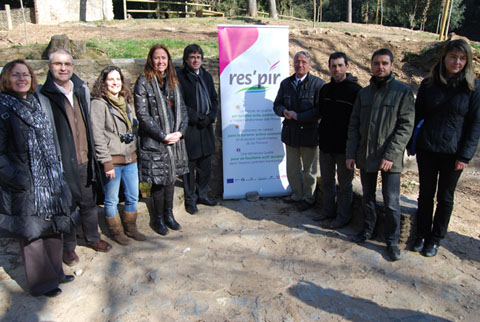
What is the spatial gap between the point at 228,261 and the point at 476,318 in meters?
1.97

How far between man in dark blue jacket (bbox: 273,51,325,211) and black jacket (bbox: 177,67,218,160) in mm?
822

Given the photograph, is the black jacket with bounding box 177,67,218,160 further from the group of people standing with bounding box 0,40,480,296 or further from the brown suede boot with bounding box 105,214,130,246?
the brown suede boot with bounding box 105,214,130,246

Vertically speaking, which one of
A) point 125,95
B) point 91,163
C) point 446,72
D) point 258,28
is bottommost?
point 91,163

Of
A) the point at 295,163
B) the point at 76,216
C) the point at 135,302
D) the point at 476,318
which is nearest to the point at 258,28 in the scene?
the point at 295,163

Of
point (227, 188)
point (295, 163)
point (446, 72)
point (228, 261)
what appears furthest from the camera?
point (227, 188)

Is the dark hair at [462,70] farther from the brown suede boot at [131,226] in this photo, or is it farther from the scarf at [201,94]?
the brown suede boot at [131,226]

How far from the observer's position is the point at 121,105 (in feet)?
10.8

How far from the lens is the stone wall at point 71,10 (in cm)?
1830

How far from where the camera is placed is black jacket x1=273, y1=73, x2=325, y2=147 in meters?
4.02

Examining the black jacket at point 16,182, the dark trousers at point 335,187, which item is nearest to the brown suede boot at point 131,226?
the black jacket at point 16,182

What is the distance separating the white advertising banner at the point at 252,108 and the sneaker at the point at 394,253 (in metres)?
1.77

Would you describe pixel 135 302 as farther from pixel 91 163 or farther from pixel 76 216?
pixel 91 163

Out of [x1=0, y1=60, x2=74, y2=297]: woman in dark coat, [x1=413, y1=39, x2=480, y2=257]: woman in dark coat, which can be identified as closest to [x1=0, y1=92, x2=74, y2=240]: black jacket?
[x1=0, y1=60, x2=74, y2=297]: woman in dark coat

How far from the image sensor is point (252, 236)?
3818 mm
